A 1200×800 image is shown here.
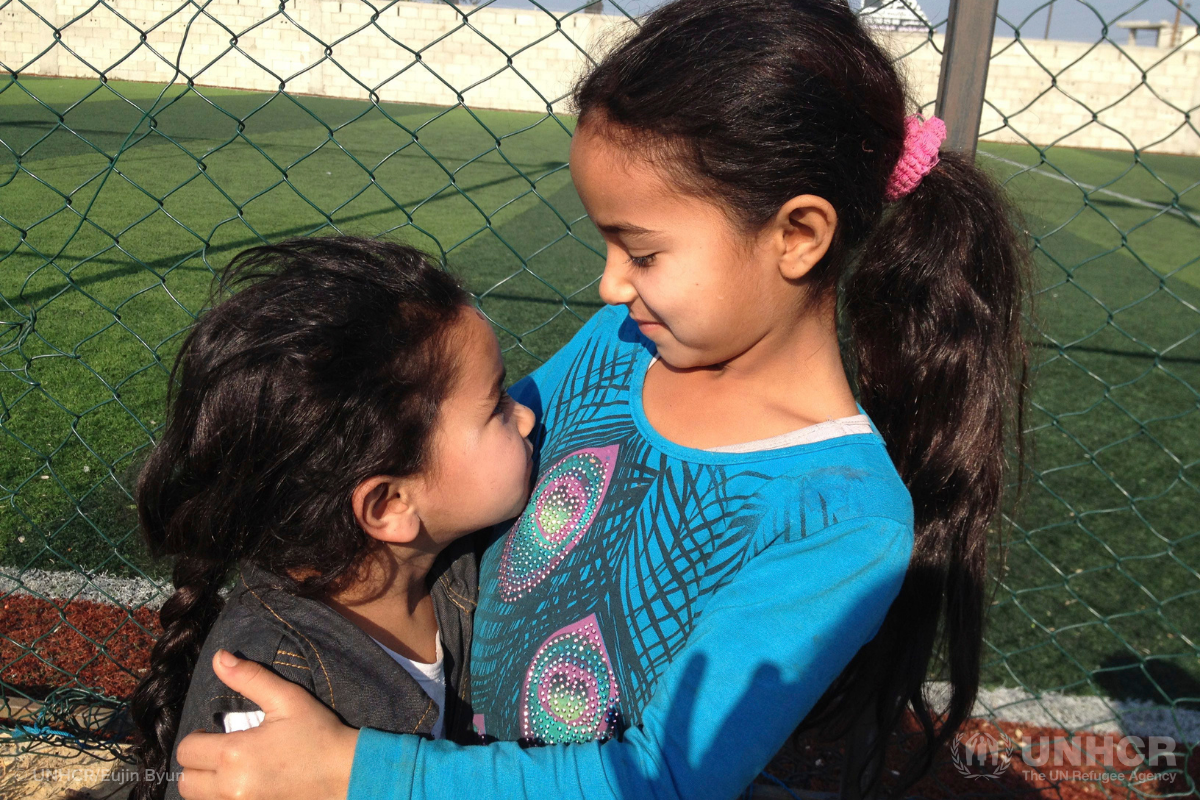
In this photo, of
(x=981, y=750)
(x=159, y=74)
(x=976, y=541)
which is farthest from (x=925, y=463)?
(x=159, y=74)

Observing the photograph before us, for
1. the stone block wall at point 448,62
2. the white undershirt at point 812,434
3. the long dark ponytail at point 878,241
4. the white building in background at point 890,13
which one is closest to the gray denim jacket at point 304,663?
the white undershirt at point 812,434

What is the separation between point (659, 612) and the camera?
3.50 ft

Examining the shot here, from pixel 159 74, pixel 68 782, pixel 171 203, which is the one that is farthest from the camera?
pixel 159 74

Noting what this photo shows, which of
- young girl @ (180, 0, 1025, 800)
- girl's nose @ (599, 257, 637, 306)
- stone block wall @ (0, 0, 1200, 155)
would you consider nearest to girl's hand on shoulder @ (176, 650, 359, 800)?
young girl @ (180, 0, 1025, 800)

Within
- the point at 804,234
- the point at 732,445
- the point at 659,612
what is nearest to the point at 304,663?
the point at 659,612

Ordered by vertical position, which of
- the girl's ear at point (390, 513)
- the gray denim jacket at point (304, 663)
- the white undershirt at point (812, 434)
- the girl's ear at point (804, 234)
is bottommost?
the gray denim jacket at point (304, 663)

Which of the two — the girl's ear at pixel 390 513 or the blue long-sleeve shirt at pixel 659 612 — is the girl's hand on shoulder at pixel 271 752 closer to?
the blue long-sleeve shirt at pixel 659 612

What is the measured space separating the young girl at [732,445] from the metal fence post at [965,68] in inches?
7.2

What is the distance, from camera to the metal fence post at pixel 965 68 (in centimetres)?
138

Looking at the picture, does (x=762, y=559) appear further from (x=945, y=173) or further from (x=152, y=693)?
(x=152, y=693)

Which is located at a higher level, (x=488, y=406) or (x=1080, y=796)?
(x=488, y=406)

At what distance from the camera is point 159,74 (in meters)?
15.5

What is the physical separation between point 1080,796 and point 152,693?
2184 mm

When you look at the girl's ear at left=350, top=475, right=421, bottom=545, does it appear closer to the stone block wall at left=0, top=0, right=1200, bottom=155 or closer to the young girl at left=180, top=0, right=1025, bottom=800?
the young girl at left=180, top=0, right=1025, bottom=800
